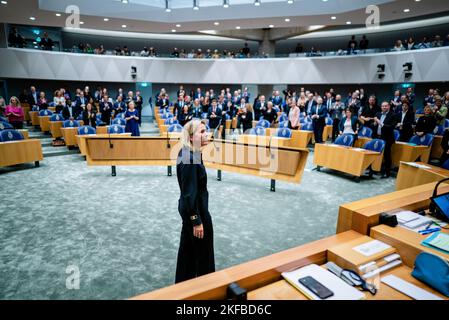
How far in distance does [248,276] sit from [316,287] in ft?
1.20

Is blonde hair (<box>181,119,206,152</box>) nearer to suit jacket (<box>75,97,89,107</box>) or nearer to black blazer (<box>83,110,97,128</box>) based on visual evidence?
black blazer (<box>83,110,97,128</box>)

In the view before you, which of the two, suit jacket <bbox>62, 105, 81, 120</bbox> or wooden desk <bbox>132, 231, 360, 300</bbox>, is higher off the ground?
suit jacket <bbox>62, 105, 81, 120</bbox>

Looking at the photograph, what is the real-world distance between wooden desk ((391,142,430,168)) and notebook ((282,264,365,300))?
230 inches

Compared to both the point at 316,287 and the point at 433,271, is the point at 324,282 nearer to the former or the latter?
the point at 316,287

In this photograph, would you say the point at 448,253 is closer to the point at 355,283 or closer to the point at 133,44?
the point at 355,283

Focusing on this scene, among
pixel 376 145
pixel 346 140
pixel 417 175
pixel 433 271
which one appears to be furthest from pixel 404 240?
pixel 346 140

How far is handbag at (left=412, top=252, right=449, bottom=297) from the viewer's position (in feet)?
4.80

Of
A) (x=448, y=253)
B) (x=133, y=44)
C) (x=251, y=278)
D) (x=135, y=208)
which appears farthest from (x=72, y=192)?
(x=133, y=44)

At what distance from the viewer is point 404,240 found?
1.85 meters

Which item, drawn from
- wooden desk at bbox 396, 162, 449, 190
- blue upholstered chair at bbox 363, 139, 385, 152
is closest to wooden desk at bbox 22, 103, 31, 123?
blue upholstered chair at bbox 363, 139, 385, 152

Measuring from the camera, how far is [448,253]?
1.71m

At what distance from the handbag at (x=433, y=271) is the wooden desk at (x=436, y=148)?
7296mm

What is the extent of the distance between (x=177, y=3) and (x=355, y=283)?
13591 millimetres

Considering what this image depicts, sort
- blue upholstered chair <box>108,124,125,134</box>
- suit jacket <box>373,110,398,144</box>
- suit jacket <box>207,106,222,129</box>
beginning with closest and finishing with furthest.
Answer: suit jacket <box>373,110,398,144</box>
blue upholstered chair <box>108,124,125,134</box>
suit jacket <box>207,106,222,129</box>
